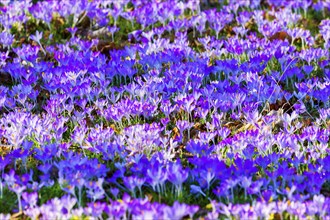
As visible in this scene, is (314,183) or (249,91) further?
(249,91)

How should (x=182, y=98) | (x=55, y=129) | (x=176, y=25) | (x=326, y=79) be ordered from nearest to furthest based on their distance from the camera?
(x=55, y=129)
(x=182, y=98)
(x=326, y=79)
(x=176, y=25)

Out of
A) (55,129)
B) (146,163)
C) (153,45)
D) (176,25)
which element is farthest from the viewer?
(176,25)

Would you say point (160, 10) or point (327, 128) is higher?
point (160, 10)

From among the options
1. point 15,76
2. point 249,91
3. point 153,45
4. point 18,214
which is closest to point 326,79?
point 249,91

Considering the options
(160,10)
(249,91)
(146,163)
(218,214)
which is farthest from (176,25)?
(218,214)

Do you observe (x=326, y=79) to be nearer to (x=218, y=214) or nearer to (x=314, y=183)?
(x=314, y=183)

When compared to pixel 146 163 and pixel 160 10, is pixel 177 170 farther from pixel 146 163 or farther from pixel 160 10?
pixel 160 10
